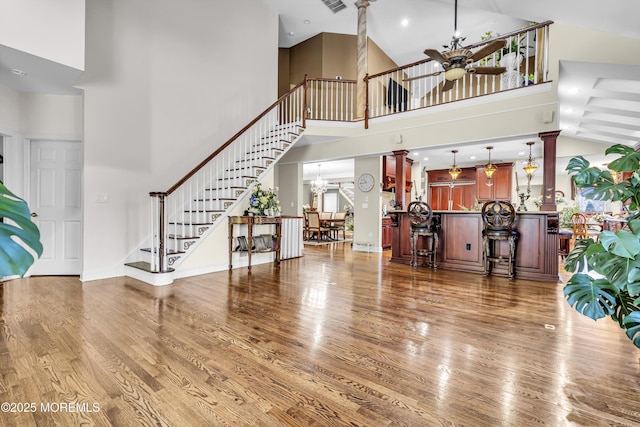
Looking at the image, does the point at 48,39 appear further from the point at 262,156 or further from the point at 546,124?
the point at 546,124

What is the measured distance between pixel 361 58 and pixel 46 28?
570 cm

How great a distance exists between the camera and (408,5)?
724cm

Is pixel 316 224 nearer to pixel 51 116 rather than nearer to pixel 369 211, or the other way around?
pixel 369 211

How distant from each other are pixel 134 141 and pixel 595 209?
48.4 feet

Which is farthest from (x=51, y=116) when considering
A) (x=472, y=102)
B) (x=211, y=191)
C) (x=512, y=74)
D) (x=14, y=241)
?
(x=512, y=74)

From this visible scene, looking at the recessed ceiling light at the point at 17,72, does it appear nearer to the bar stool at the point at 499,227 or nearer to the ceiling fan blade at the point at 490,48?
the ceiling fan blade at the point at 490,48

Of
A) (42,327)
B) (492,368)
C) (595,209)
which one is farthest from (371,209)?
(595,209)

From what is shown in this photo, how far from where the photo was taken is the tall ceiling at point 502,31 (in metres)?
3.40

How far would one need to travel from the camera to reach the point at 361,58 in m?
7.22

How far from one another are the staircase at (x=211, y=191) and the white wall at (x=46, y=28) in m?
1.88

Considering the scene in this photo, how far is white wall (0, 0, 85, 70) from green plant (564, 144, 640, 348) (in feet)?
17.0

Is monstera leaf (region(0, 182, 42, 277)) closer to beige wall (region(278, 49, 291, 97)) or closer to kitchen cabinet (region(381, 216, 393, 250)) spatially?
kitchen cabinet (region(381, 216, 393, 250))

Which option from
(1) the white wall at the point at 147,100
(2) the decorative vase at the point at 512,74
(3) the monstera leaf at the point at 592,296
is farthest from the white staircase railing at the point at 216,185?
(3) the monstera leaf at the point at 592,296

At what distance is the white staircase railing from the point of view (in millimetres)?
4430
